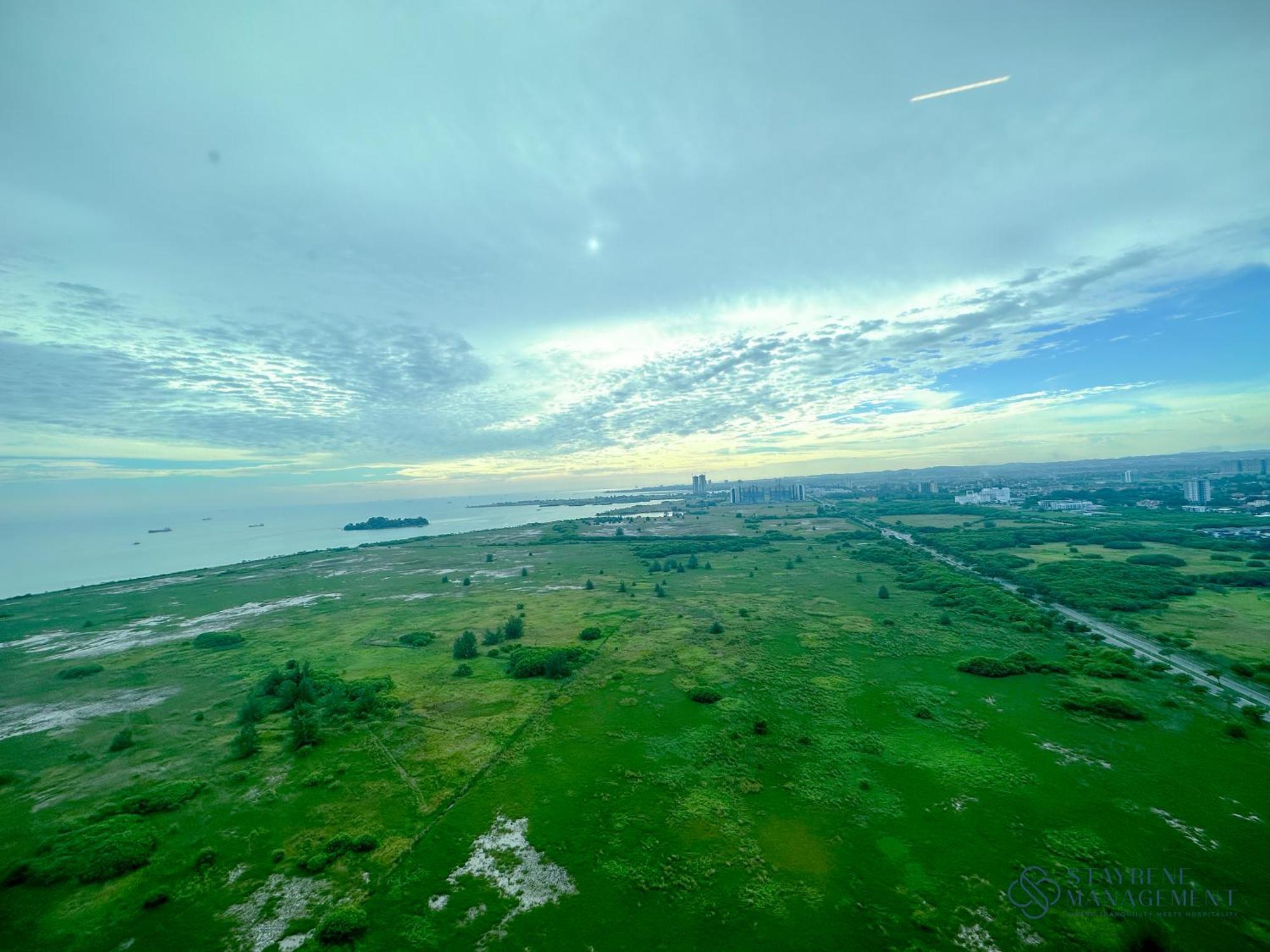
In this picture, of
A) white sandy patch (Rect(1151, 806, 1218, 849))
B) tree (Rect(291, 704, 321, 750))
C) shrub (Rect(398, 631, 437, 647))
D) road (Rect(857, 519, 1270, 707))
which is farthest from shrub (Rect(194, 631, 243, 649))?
road (Rect(857, 519, 1270, 707))

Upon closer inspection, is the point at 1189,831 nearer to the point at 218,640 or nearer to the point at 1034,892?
the point at 1034,892

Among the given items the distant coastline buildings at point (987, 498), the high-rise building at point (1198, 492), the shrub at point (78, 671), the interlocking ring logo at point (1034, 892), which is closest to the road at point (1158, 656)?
the interlocking ring logo at point (1034, 892)

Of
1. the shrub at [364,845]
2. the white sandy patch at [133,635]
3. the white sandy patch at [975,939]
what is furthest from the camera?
the white sandy patch at [133,635]

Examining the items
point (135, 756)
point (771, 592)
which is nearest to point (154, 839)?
point (135, 756)

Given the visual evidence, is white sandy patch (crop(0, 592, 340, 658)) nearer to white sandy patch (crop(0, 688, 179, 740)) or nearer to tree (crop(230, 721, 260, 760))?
white sandy patch (crop(0, 688, 179, 740))

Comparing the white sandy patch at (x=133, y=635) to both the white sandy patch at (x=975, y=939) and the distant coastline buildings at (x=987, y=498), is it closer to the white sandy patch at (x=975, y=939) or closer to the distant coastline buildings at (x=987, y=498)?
the white sandy patch at (x=975, y=939)
